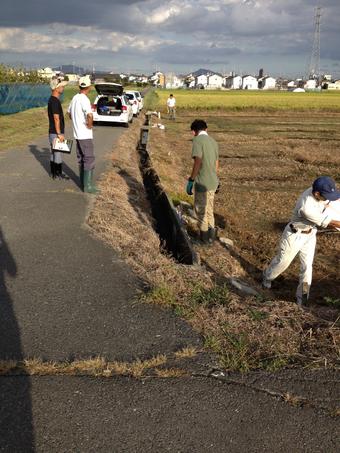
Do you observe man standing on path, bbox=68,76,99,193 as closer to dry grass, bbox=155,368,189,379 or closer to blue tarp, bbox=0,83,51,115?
dry grass, bbox=155,368,189,379

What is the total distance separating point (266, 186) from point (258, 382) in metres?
11.0

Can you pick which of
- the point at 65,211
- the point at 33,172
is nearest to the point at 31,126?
the point at 33,172

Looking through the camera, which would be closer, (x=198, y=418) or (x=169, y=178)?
(x=198, y=418)

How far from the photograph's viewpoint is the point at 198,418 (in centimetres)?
275

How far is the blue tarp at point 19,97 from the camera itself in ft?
79.8

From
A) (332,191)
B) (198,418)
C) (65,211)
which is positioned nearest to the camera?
(198,418)

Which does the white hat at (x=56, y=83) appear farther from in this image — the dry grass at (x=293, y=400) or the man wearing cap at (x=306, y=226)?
the dry grass at (x=293, y=400)

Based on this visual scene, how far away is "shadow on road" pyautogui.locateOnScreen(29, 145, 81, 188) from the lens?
9808 mm

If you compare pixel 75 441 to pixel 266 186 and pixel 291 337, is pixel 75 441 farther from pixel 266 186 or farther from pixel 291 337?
pixel 266 186

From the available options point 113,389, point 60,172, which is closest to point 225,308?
point 113,389

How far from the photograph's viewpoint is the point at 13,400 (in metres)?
2.82

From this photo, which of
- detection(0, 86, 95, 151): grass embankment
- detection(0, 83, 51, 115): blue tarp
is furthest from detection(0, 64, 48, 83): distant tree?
detection(0, 86, 95, 151): grass embankment

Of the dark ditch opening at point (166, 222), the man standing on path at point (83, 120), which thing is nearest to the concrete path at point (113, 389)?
the dark ditch opening at point (166, 222)

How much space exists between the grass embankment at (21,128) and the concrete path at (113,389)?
10039 mm
